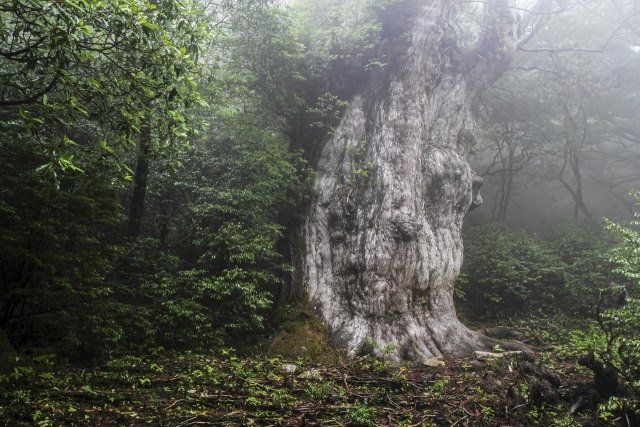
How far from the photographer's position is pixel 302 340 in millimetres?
9305

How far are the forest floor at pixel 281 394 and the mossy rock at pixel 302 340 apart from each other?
572mm

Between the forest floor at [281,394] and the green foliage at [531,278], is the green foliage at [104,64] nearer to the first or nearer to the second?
the forest floor at [281,394]

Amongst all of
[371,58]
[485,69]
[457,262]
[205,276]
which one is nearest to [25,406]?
[205,276]

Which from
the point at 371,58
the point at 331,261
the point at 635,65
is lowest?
the point at 331,261

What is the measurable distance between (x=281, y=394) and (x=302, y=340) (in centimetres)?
330

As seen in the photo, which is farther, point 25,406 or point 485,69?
point 485,69

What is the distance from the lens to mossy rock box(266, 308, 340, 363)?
8883 millimetres

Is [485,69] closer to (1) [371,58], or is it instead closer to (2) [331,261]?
(1) [371,58]

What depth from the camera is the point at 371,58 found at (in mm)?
12594

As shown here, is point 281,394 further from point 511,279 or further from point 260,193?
point 511,279

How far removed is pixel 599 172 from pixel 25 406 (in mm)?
25954

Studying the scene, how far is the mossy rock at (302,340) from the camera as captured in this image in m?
8.88

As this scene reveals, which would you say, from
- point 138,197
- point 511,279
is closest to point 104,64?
point 138,197

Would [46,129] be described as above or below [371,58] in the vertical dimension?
below
